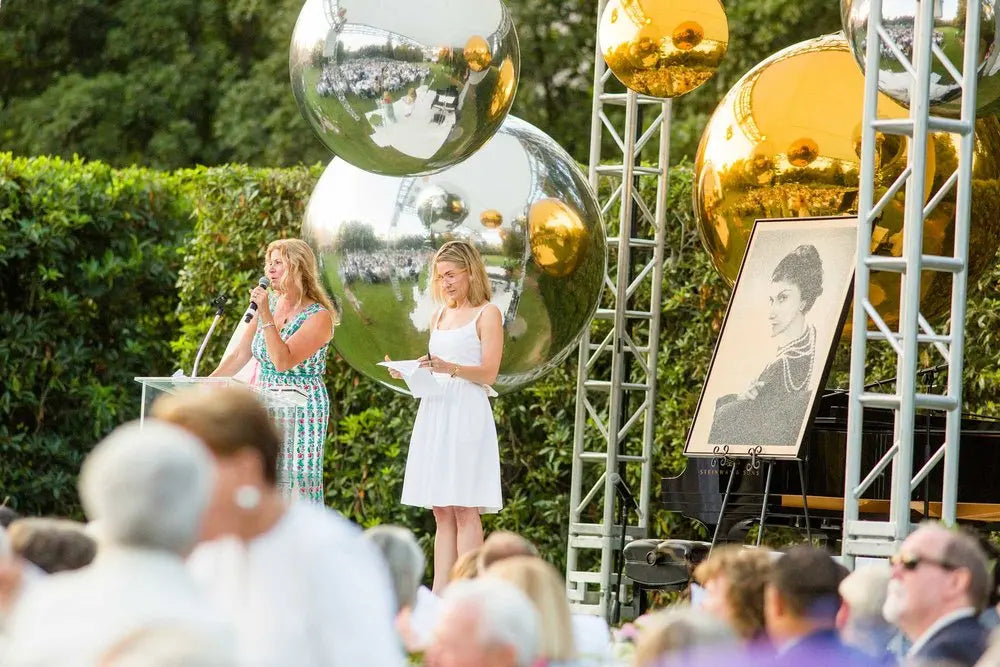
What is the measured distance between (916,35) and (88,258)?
6.73m

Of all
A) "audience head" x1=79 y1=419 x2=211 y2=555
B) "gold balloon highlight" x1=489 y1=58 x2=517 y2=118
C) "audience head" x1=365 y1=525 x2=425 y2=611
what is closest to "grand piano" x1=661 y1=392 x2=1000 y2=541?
"gold balloon highlight" x1=489 y1=58 x2=517 y2=118

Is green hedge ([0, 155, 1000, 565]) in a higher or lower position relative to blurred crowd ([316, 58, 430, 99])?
lower

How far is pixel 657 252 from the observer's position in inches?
365

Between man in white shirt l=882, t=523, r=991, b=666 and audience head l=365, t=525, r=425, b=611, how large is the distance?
1.26m

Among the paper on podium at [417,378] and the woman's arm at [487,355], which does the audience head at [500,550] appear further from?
the woman's arm at [487,355]

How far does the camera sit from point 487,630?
321cm

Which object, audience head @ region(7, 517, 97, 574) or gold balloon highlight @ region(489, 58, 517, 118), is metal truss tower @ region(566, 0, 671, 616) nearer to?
gold balloon highlight @ region(489, 58, 517, 118)

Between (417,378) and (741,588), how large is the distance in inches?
139

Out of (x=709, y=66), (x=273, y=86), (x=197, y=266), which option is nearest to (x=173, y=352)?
(x=197, y=266)

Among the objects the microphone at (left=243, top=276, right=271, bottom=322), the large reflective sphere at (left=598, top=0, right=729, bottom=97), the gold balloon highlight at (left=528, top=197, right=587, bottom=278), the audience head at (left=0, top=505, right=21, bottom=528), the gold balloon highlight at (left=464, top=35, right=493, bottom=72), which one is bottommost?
the audience head at (left=0, top=505, right=21, bottom=528)

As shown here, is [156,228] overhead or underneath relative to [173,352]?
overhead

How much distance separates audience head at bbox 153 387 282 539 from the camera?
10.3ft

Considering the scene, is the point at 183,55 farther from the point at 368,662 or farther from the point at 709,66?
the point at 368,662

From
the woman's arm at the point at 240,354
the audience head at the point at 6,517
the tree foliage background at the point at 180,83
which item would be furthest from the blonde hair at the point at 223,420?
the tree foliage background at the point at 180,83
